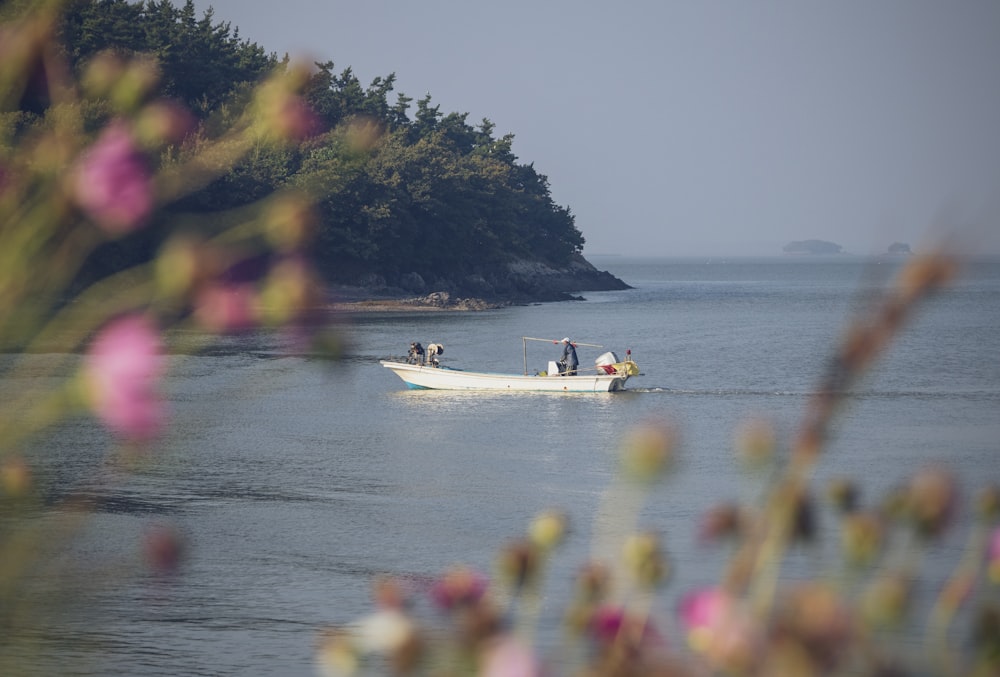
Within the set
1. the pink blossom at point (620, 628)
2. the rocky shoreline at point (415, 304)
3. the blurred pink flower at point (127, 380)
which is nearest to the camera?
the pink blossom at point (620, 628)

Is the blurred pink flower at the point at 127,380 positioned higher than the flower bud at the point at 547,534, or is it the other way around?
the blurred pink flower at the point at 127,380

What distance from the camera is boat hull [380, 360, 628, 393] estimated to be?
44281 millimetres

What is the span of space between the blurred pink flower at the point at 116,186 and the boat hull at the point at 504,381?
41.4m

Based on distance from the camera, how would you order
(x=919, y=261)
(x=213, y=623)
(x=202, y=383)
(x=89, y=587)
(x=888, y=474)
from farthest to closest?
1. (x=202, y=383)
2. (x=888, y=474)
3. (x=89, y=587)
4. (x=213, y=623)
5. (x=919, y=261)

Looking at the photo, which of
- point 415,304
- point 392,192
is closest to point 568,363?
point 415,304

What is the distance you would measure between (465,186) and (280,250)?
11820 cm

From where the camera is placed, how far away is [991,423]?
3759 cm

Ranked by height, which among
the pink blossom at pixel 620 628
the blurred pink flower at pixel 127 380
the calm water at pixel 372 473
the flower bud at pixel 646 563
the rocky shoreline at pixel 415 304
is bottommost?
the calm water at pixel 372 473

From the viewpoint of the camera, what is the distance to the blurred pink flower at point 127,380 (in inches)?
102

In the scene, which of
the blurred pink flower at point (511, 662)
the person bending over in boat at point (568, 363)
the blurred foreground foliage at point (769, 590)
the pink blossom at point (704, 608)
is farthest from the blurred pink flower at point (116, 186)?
the person bending over in boat at point (568, 363)

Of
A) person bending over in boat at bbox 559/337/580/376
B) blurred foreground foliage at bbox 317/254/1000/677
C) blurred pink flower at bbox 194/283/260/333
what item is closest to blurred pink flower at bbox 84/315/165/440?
blurred pink flower at bbox 194/283/260/333

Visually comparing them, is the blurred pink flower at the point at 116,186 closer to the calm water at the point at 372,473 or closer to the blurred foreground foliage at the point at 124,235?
the blurred foreground foliage at the point at 124,235

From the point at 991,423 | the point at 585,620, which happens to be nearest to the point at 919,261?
the point at 585,620

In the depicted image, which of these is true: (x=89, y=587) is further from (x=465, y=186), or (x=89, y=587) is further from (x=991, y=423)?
(x=465, y=186)
